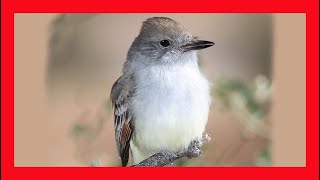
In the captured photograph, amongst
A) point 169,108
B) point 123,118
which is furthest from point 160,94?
point 123,118

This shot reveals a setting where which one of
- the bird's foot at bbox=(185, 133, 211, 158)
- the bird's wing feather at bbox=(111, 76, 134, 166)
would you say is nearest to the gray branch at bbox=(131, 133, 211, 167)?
the bird's foot at bbox=(185, 133, 211, 158)

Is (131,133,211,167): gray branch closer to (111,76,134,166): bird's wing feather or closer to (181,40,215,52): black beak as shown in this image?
(111,76,134,166): bird's wing feather

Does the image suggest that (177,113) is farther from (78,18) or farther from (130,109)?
(78,18)

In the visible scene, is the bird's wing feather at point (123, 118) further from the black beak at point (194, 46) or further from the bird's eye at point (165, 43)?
the black beak at point (194, 46)

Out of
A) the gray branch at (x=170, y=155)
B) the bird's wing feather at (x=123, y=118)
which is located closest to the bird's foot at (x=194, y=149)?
the gray branch at (x=170, y=155)

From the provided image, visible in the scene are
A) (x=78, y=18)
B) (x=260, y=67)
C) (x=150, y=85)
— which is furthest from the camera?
(x=260, y=67)

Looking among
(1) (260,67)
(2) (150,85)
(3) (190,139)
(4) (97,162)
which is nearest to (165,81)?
(2) (150,85)

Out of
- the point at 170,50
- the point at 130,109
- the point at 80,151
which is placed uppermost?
the point at 170,50
